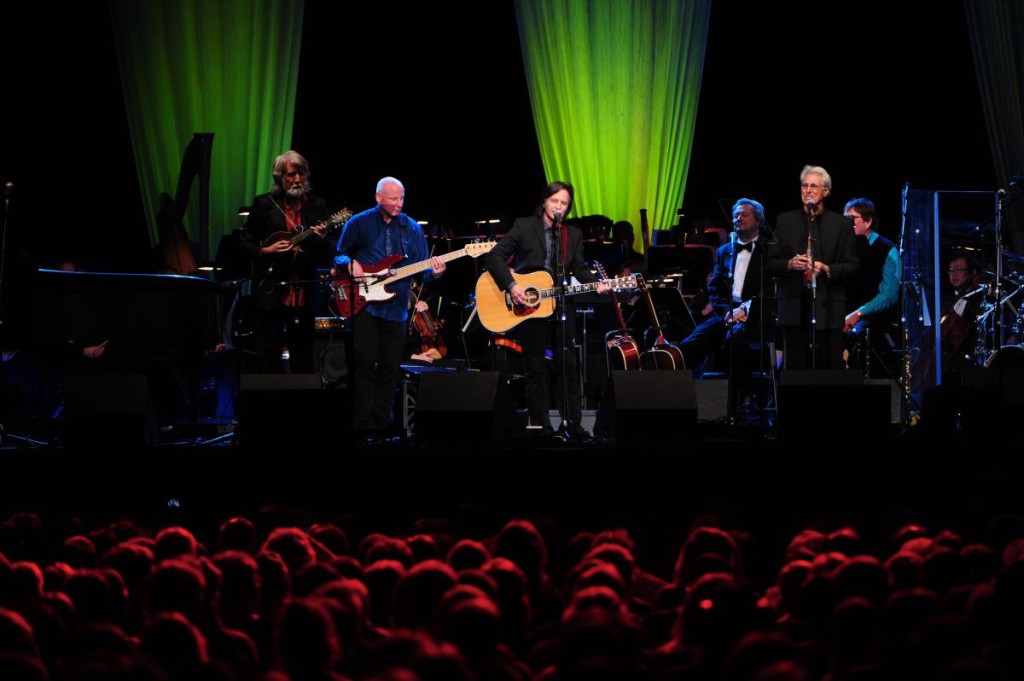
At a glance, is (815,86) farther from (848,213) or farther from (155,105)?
(155,105)

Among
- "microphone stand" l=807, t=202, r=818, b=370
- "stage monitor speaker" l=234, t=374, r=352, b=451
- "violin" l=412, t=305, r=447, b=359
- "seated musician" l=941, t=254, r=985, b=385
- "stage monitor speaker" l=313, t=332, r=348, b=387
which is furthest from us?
"stage monitor speaker" l=313, t=332, r=348, b=387

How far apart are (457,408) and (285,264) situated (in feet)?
6.11

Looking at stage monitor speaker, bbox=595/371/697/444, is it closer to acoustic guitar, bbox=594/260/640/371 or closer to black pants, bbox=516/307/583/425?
black pants, bbox=516/307/583/425

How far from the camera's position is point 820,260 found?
761 cm

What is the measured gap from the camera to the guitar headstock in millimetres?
8438

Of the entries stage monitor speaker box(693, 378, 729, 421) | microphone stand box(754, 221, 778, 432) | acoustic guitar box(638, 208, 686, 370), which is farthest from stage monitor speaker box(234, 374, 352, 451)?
acoustic guitar box(638, 208, 686, 370)

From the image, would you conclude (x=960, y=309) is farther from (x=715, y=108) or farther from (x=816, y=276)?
(x=715, y=108)

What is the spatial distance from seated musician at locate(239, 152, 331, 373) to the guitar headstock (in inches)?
40.0

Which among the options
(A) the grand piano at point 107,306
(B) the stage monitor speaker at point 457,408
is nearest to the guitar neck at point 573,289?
(B) the stage monitor speaker at point 457,408

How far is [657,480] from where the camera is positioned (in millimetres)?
6207

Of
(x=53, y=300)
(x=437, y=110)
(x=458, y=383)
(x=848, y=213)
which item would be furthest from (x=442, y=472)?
(x=437, y=110)

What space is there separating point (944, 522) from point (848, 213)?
436 centimetres

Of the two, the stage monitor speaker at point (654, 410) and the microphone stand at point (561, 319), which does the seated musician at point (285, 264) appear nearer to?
the microphone stand at point (561, 319)

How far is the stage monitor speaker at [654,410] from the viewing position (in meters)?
6.61
